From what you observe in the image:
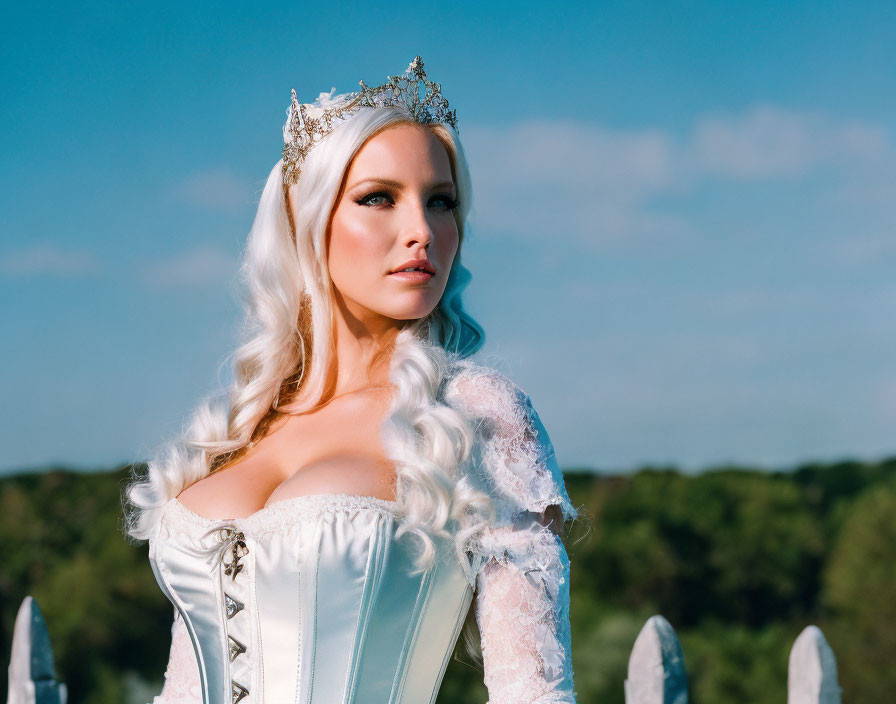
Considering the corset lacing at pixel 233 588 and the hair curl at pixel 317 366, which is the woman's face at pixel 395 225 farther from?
the corset lacing at pixel 233 588

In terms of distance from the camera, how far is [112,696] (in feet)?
70.4

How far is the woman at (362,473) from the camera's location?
2275 mm

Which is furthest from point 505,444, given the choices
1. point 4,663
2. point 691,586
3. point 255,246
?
point 691,586

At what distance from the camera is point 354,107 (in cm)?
273

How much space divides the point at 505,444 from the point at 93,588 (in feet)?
73.3

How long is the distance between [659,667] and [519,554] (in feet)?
2.73

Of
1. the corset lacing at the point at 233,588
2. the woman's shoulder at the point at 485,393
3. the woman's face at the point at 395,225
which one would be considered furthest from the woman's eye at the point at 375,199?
the corset lacing at the point at 233,588

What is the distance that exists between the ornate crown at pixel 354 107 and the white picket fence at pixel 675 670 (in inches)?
62.1

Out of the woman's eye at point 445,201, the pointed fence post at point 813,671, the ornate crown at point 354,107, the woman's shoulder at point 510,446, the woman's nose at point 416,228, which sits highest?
the ornate crown at point 354,107

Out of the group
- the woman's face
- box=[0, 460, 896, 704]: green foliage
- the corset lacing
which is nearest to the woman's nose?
the woman's face

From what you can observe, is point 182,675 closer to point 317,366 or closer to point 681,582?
point 317,366

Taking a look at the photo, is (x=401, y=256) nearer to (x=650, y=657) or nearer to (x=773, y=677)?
(x=650, y=657)

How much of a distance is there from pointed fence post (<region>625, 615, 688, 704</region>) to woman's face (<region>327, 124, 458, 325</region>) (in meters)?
1.15

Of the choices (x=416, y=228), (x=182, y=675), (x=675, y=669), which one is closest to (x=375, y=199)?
(x=416, y=228)
